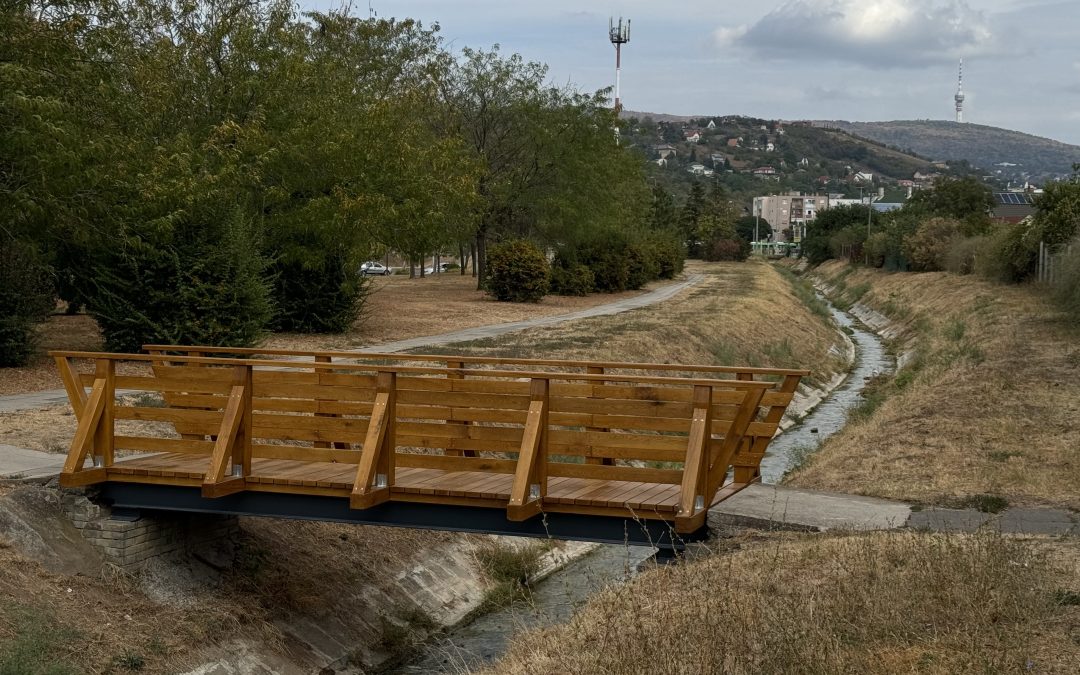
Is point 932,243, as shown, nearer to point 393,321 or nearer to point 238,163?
point 393,321

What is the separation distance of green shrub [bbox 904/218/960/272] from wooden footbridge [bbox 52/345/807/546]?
5998 centimetres

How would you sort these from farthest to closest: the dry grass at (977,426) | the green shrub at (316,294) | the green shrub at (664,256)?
the green shrub at (664,256) < the green shrub at (316,294) < the dry grass at (977,426)

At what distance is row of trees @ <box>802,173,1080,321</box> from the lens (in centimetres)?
4222

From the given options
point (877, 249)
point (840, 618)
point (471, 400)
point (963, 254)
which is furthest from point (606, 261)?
point (840, 618)

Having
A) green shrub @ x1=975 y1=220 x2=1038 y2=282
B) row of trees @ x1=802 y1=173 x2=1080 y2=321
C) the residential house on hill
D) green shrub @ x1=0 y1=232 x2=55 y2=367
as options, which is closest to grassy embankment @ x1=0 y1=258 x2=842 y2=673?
green shrub @ x1=0 y1=232 x2=55 y2=367

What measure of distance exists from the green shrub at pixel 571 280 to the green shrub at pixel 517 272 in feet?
20.4

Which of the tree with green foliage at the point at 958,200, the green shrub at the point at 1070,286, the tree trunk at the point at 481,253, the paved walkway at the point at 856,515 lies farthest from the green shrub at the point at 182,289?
the tree with green foliage at the point at 958,200

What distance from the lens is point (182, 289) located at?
1961cm

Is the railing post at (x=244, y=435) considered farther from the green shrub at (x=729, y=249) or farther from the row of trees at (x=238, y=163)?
the green shrub at (x=729, y=249)

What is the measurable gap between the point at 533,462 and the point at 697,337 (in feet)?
81.2

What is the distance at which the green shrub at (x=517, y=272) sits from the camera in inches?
1663

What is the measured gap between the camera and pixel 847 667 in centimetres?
664

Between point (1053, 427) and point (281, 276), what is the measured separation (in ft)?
57.2

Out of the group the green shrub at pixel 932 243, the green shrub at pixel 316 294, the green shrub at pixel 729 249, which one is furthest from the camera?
the green shrub at pixel 729 249
